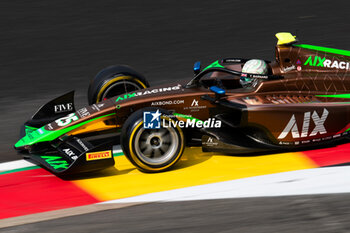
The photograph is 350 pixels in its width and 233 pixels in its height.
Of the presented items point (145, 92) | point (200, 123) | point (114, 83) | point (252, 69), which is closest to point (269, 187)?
point (200, 123)

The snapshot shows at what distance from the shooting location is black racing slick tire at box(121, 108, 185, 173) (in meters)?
6.00

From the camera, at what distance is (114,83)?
761 cm

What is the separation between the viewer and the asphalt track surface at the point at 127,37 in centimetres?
1034

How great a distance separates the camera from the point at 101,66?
446 inches

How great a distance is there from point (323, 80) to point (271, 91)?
0.68 m

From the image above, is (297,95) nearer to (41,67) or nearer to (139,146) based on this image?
(139,146)

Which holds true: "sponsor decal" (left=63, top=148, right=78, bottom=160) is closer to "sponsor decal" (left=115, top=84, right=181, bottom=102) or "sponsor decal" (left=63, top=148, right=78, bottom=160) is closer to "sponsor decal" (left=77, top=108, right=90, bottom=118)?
"sponsor decal" (left=77, top=108, right=90, bottom=118)

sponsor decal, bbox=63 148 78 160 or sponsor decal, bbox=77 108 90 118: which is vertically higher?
sponsor decal, bbox=77 108 90 118

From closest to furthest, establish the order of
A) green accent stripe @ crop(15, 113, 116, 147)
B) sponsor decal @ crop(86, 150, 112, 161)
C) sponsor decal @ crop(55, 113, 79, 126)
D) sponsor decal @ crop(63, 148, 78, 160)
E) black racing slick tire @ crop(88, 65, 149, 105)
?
1. sponsor decal @ crop(86, 150, 112, 161)
2. sponsor decal @ crop(63, 148, 78, 160)
3. green accent stripe @ crop(15, 113, 116, 147)
4. sponsor decal @ crop(55, 113, 79, 126)
5. black racing slick tire @ crop(88, 65, 149, 105)

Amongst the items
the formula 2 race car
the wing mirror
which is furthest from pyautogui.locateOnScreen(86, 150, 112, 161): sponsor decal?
the wing mirror

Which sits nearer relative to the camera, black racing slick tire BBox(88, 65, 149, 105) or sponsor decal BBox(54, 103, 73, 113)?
sponsor decal BBox(54, 103, 73, 113)

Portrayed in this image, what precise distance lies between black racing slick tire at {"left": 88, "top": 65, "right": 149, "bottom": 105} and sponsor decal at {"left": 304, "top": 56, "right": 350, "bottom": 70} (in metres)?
2.21

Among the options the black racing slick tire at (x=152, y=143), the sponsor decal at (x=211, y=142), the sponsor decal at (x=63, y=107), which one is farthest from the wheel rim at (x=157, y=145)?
the sponsor decal at (x=63, y=107)

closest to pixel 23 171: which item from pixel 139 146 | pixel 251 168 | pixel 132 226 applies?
pixel 139 146
